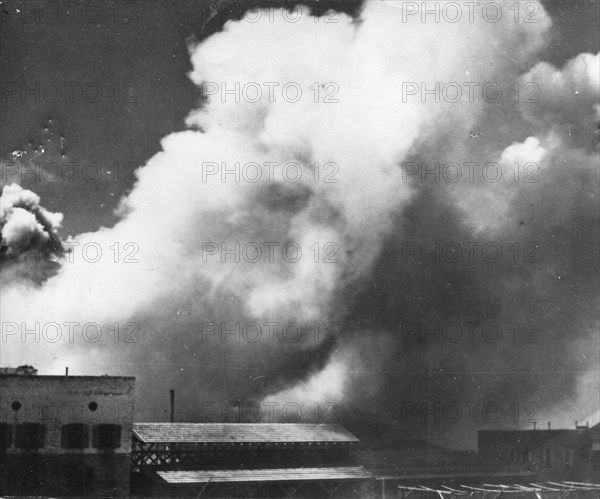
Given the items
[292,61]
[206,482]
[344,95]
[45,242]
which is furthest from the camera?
[344,95]

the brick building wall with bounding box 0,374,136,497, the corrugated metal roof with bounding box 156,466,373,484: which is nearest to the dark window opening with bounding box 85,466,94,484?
the brick building wall with bounding box 0,374,136,497

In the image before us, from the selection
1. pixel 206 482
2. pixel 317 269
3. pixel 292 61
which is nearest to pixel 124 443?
pixel 206 482

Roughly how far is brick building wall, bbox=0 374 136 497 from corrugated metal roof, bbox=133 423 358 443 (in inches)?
58.9

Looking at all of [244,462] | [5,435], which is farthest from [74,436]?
[244,462]

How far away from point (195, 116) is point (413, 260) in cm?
1523

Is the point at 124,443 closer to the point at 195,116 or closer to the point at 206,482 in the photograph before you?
the point at 206,482

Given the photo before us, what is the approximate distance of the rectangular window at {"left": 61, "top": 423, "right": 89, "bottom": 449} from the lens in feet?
90.7

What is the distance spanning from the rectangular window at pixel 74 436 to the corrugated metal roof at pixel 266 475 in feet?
10.5

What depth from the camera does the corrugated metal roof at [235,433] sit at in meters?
29.8

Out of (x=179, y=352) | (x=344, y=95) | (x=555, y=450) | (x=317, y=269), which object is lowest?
(x=555, y=450)

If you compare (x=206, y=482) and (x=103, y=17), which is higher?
(x=103, y=17)

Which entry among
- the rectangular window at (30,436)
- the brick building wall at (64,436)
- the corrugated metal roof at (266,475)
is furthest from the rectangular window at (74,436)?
the corrugated metal roof at (266,475)

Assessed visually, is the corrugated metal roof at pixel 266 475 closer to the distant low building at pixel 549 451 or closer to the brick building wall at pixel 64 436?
the brick building wall at pixel 64 436

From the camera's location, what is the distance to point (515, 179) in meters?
37.7
